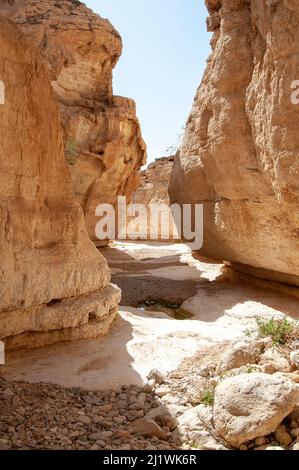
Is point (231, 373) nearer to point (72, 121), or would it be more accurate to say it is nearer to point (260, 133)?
point (260, 133)

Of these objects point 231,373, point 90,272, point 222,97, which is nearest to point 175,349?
point 231,373

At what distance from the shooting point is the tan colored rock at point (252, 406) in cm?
273

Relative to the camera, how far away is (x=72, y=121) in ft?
40.0

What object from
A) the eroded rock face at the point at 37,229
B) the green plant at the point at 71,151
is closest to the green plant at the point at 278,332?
the eroded rock face at the point at 37,229

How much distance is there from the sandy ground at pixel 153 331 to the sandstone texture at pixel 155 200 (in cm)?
964

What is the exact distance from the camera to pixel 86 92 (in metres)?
13.1

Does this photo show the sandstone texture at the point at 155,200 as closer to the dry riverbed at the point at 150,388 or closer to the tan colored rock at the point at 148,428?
the dry riverbed at the point at 150,388

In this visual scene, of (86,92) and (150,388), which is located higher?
(86,92)

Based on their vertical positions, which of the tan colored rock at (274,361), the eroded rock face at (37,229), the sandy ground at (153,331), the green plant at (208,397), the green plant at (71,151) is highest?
the green plant at (71,151)

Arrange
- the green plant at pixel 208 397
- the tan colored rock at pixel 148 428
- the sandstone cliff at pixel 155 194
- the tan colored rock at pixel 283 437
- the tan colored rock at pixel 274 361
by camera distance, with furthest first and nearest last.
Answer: the sandstone cliff at pixel 155 194 → the tan colored rock at pixel 274 361 → the green plant at pixel 208 397 → the tan colored rock at pixel 148 428 → the tan colored rock at pixel 283 437

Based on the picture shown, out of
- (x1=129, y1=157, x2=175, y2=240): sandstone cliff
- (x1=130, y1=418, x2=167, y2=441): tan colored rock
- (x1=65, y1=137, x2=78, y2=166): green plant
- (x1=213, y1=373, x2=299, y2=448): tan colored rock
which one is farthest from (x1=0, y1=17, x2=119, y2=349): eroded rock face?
(x1=129, y1=157, x2=175, y2=240): sandstone cliff

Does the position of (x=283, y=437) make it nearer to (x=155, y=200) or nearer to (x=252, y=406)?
(x=252, y=406)

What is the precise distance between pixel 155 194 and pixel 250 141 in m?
17.1

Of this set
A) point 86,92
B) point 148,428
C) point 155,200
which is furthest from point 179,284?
point 155,200
